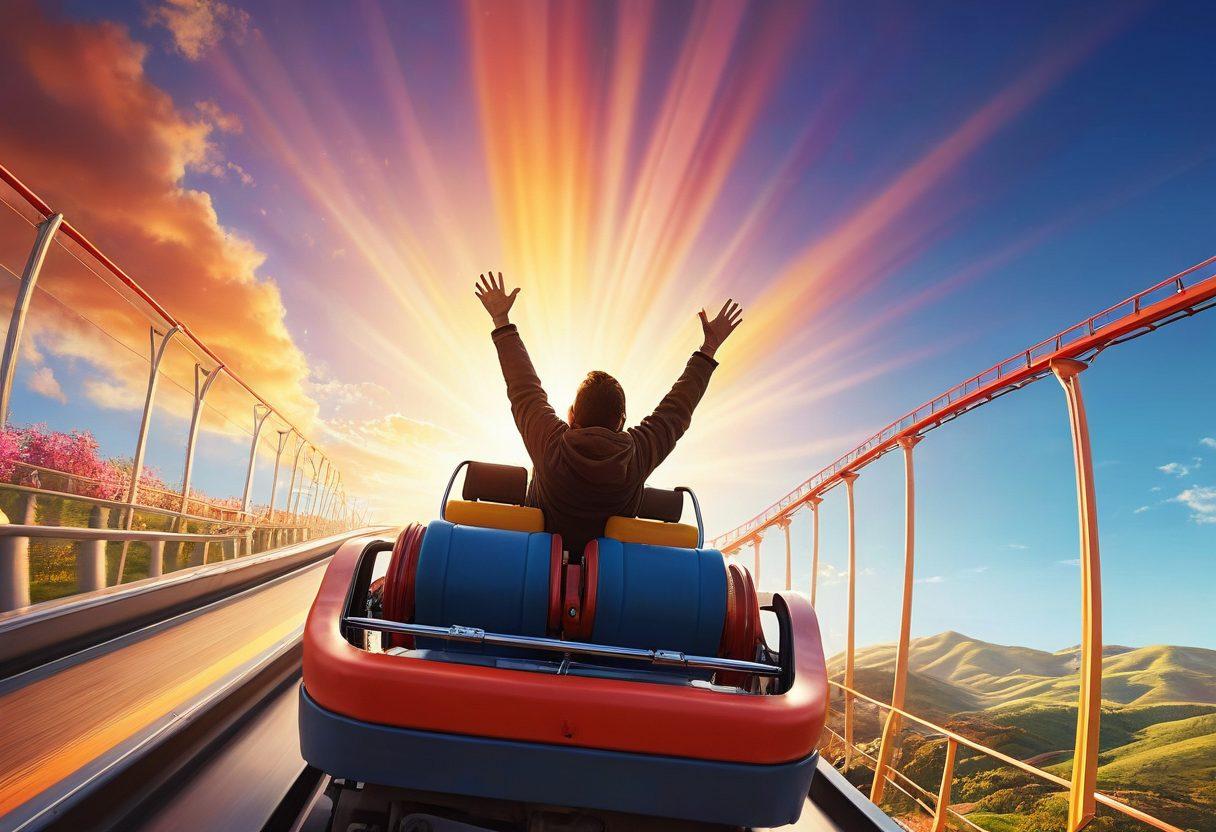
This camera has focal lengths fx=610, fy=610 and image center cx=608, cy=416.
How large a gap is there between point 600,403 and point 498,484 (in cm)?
60

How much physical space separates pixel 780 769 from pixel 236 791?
6.25 ft

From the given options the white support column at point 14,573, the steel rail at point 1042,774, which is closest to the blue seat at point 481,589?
the steel rail at point 1042,774

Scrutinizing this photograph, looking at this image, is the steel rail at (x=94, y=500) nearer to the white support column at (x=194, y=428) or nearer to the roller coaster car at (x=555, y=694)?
the white support column at (x=194, y=428)

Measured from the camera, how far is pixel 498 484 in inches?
98.3

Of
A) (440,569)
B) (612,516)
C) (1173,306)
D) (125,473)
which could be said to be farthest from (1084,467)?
(125,473)

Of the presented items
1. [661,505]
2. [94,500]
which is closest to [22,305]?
[94,500]

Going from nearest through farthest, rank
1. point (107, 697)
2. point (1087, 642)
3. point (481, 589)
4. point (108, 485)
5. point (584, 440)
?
point (481, 589), point (584, 440), point (107, 697), point (108, 485), point (1087, 642)

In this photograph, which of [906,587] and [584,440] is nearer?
[584,440]

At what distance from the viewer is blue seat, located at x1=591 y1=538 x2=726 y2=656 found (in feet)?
5.85

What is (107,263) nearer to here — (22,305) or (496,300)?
(22,305)

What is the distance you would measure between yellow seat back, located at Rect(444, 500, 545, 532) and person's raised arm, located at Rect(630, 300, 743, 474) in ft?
1.48

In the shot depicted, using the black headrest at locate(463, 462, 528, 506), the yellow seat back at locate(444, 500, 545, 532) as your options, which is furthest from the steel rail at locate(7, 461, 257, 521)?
the yellow seat back at locate(444, 500, 545, 532)

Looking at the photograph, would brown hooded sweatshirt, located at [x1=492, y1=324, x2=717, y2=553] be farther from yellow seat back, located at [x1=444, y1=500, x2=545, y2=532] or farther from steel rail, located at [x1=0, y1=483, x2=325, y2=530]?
steel rail, located at [x1=0, y1=483, x2=325, y2=530]

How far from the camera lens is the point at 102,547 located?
510 cm
